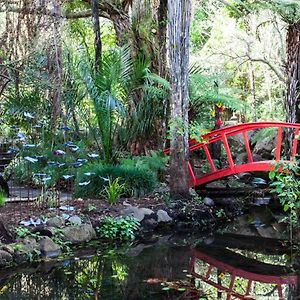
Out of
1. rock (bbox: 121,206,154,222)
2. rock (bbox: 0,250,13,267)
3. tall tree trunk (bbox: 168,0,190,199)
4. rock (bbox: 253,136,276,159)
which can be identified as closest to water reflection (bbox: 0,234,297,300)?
A: rock (bbox: 0,250,13,267)

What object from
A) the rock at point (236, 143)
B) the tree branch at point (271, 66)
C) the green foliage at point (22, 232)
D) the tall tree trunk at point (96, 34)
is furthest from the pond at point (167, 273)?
the rock at point (236, 143)

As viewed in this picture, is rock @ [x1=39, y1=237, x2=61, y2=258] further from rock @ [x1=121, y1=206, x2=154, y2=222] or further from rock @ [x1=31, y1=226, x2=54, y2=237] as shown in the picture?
rock @ [x1=121, y1=206, x2=154, y2=222]

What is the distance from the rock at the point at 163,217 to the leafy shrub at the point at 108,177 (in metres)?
0.62

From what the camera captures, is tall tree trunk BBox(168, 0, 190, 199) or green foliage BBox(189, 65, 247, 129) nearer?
tall tree trunk BBox(168, 0, 190, 199)

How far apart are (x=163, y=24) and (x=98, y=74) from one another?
1.78 meters

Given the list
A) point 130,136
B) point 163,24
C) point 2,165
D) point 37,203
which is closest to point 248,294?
point 37,203

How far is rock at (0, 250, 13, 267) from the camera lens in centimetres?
511

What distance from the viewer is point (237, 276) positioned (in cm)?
495

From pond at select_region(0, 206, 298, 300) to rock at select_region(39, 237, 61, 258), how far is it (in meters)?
0.25

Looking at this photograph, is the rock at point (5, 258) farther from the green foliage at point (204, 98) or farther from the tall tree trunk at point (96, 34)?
Answer: the tall tree trunk at point (96, 34)

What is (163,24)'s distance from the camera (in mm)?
8867

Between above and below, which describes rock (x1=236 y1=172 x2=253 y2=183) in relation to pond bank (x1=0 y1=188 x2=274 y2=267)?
above

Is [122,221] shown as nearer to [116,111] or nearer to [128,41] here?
[116,111]

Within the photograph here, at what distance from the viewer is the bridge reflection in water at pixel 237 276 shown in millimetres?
4383
